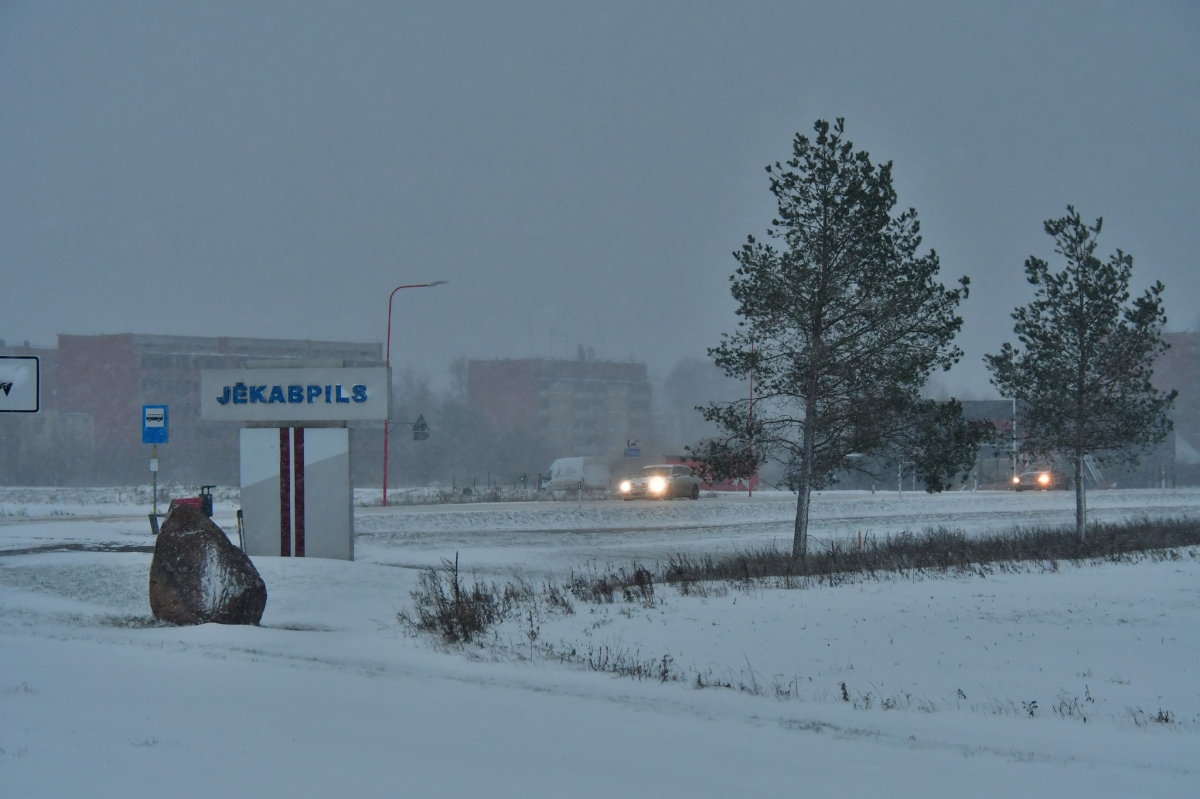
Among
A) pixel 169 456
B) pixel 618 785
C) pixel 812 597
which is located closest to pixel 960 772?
pixel 618 785

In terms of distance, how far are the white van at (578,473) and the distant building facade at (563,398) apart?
4848cm

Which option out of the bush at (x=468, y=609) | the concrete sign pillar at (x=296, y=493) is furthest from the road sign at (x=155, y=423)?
the bush at (x=468, y=609)

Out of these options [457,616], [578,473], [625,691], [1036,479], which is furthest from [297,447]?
[1036,479]

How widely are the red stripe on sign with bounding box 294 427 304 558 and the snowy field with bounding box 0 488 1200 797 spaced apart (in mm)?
1629

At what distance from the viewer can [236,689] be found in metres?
9.11

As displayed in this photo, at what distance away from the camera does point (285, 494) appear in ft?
66.0

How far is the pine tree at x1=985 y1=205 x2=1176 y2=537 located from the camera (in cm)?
2458

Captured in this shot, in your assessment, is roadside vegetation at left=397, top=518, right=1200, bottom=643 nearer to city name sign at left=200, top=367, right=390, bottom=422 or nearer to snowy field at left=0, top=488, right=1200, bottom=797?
snowy field at left=0, top=488, right=1200, bottom=797

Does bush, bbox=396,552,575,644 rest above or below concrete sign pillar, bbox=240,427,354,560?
below

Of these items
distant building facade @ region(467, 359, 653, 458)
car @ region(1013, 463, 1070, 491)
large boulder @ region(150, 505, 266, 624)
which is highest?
distant building facade @ region(467, 359, 653, 458)

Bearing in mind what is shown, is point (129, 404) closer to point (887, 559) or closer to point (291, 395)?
point (291, 395)

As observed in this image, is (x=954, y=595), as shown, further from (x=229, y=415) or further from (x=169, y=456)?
(x=169, y=456)

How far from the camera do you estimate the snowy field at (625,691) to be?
6531 mm

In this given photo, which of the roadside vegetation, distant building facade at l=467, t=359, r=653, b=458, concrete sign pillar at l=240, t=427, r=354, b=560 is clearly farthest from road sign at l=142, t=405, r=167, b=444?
distant building facade at l=467, t=359, r=653, b=458
